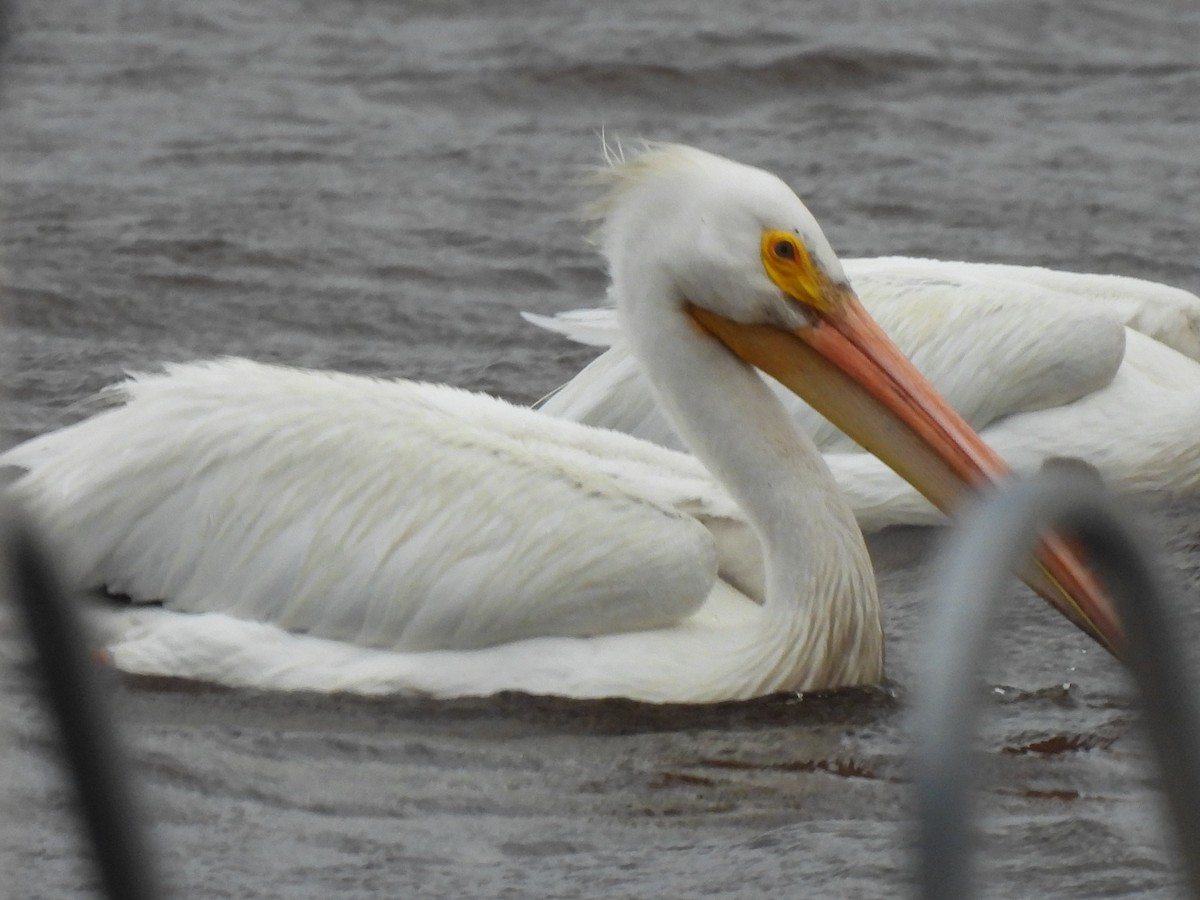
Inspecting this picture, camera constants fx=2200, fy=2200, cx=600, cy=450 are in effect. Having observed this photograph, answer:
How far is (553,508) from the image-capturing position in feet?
13.5

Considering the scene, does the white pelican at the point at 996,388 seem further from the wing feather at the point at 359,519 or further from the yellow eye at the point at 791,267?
the yellow eye at the point at 791,267

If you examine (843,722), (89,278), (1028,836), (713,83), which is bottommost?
(1028,836)

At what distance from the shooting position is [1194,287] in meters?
7.34

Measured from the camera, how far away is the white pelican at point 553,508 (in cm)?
409

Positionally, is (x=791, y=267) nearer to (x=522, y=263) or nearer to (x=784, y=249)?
(x=784, y=249)

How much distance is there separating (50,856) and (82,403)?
262 cm

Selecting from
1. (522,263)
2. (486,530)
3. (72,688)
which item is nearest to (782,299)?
(486,530)

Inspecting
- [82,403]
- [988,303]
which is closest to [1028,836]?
[988,303]

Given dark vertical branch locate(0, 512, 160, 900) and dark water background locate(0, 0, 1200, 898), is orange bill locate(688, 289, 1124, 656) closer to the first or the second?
dark water background locate(0, 0, 1200, 898)

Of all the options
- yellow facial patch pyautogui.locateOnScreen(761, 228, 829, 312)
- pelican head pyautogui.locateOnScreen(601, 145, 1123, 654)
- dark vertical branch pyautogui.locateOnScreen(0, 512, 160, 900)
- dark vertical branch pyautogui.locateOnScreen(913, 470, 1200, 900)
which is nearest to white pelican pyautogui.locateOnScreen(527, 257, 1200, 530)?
pelican head pyautogui.locateOnScreen(601, 145, 1123, 654)

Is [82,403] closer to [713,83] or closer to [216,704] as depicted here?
[216,704]

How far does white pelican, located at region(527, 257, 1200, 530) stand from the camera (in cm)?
532

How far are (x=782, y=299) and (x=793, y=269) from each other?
0.20 feet

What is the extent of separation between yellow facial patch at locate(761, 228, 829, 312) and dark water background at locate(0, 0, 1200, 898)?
78 cm
